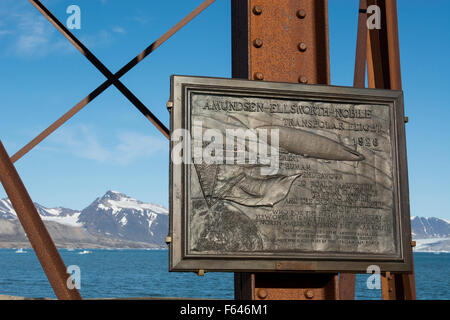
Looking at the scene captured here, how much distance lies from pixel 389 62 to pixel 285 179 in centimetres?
187

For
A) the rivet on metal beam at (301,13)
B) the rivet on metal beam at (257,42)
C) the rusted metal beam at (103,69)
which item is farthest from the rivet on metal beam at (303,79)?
the rusted metal beam at (103,69)

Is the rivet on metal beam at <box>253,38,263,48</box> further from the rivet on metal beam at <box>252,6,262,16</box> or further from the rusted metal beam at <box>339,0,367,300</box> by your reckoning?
the rusted metal beam at <box>339,0,367,300</box>

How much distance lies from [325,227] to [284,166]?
582mm

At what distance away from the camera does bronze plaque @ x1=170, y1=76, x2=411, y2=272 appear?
4555mm

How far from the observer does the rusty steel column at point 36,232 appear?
164 inches

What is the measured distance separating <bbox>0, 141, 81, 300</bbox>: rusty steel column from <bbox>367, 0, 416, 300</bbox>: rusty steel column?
10.2 ft

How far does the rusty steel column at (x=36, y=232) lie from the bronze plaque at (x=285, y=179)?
78 centimetres

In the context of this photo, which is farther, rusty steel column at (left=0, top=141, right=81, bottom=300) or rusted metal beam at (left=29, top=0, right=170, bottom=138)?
rusted metal beam at (left=29, top=0, right=170, bottom=138)

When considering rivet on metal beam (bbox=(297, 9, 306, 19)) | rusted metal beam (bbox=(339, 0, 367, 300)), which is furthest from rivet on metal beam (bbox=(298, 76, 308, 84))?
rusted metal beam (bbox=(339, 0, 367, 300))

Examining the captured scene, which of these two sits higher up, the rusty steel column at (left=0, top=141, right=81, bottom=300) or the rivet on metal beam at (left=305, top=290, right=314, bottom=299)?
the rusty steel column at (left=0, top=141, right=81, bottom=300)

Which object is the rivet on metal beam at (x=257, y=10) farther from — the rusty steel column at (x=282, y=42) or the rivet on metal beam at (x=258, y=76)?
the rivet on metal beam at (x=258, y=76)
